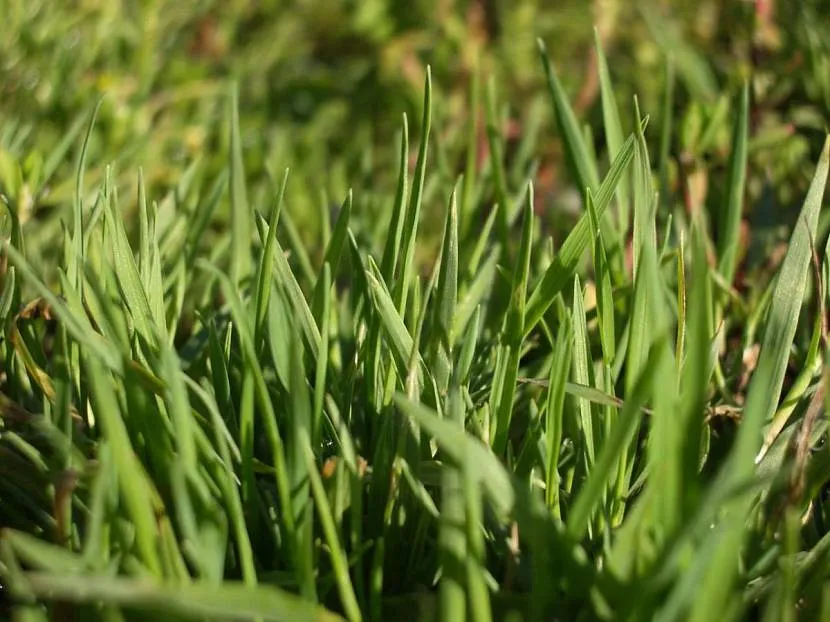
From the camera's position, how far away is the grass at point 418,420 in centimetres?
52

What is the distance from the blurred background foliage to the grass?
15cm

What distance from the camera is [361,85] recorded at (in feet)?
5.68

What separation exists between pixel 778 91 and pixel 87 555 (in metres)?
1.08

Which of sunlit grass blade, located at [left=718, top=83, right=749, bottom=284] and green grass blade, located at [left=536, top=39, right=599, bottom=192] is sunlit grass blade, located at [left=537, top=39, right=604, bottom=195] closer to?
green grass blade, located at [left=536, top=39, right=599, bottom=192]

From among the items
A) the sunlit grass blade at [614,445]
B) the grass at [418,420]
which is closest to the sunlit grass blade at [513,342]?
the grass at [418,420]

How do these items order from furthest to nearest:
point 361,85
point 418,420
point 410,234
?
point 361,85 < point 410,234 < point 418,420

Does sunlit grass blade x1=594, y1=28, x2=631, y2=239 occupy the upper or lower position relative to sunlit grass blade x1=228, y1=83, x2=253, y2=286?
upper

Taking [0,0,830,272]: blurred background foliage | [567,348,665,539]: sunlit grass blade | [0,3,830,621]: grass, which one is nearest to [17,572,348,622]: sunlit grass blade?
[0,3,830,621]: grass

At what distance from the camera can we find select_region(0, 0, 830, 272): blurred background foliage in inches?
45.3

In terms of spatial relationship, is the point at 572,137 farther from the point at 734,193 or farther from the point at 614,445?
the point at 614,445

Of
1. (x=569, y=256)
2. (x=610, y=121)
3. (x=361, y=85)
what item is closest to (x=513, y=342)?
(x=569, y=256)

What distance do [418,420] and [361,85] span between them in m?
1.28

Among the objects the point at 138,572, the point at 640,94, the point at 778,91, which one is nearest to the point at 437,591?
the point at 138,572

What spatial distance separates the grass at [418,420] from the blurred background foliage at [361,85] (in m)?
0.15
